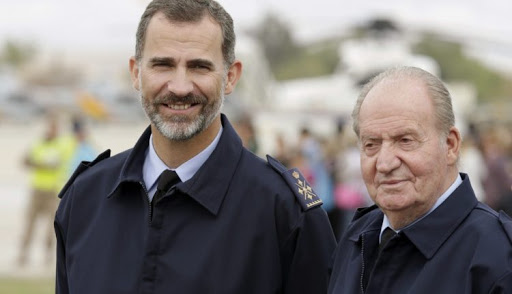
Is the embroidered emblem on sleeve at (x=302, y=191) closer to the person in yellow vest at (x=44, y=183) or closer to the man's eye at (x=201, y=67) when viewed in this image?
the man's eye at (x=201, y=67)

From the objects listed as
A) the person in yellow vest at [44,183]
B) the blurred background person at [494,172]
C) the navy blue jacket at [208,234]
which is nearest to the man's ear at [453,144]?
the navy blue jacket at [208,234]

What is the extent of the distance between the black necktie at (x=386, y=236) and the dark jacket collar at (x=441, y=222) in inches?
3.4

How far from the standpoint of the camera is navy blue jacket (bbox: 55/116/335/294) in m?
2.94

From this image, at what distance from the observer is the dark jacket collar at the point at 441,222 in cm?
257

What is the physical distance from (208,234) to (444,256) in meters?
0.79

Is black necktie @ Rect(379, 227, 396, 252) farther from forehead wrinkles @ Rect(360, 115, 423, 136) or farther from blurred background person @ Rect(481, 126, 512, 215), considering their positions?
blurred background person @ Rect(481, 126, 512, 215)

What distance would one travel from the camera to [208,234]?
2.97 meters

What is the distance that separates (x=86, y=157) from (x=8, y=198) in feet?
35.3

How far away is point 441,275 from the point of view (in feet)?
8.21

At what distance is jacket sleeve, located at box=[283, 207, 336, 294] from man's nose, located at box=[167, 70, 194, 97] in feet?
1.76

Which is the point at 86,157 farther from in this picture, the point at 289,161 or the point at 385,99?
the point at 385,99

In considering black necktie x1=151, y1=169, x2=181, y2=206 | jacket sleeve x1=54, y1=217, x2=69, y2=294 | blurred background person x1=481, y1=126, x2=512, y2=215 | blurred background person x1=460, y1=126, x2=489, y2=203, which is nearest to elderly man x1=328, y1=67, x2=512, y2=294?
black necktie x1=151, y1=169, x2=181, y2=206

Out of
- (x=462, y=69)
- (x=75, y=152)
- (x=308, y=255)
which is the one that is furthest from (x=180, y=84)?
(x=462, y=69)

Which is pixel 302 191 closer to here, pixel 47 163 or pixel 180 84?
pixel 180 84
